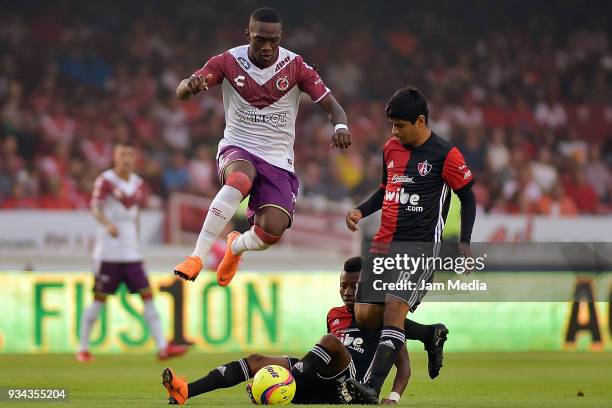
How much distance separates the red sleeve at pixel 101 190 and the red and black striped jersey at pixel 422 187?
6119 mm

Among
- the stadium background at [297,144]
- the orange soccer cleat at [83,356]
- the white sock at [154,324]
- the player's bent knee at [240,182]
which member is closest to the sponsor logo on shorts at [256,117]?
the player's bent knee at [240,182]

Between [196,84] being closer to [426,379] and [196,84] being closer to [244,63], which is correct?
[244,63]

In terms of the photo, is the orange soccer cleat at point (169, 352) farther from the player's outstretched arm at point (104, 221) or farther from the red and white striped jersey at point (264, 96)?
the red and white striped jersey at point (264, 96)

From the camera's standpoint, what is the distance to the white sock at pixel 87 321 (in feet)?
44.7

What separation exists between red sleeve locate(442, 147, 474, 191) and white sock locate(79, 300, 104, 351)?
6.47 metres

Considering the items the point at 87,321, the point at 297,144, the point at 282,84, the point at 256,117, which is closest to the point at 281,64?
the point at 282,84

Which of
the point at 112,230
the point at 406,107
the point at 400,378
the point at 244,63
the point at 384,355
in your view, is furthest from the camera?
the point at 112,230

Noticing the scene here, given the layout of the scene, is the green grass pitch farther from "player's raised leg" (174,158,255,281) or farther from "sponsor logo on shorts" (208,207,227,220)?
"sponsor logo on shorts" (208,207,227,220)

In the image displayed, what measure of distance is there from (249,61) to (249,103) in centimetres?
30

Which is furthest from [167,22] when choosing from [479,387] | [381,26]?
[479,387]

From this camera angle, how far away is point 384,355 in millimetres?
7879

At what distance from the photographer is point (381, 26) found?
25.0m

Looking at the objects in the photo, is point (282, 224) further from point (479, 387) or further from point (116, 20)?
point (116, 20)

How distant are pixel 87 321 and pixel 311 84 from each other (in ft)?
19.1
